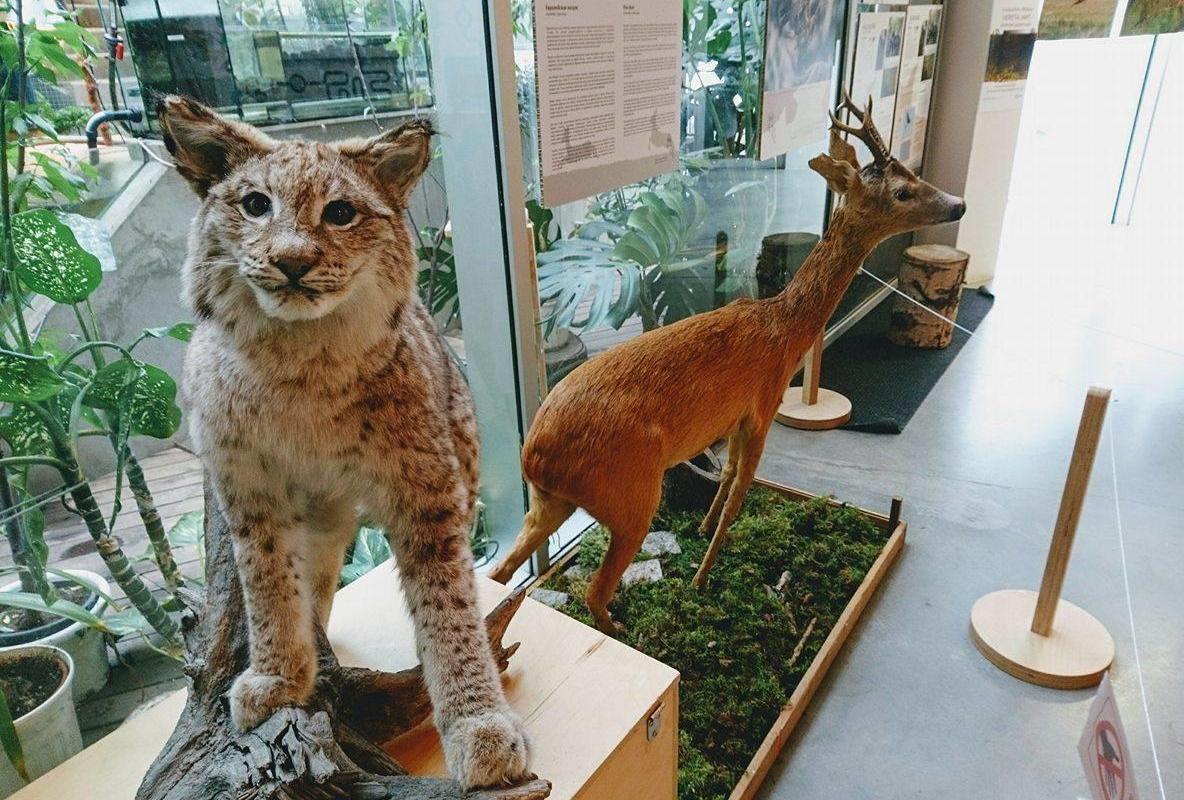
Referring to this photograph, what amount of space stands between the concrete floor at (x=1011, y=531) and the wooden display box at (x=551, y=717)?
2.14ft

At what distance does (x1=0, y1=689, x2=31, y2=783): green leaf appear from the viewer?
4.56ft

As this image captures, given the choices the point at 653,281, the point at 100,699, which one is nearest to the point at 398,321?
the point at 100,699

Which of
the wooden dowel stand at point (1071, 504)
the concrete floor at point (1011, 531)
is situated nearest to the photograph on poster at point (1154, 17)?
the concrete floor at point (1011, 531)

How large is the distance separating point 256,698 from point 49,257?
0.89m

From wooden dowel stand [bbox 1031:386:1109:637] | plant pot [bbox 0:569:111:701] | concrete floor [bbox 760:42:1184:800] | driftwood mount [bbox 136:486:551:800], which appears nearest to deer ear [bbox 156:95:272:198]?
driftwood mount [bbox 136:486:551:800]

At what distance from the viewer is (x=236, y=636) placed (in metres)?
1.18

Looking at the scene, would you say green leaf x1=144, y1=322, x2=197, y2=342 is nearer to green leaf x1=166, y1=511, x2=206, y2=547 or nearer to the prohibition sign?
green leaf x1=166, y1=511, x2=206, y2=547

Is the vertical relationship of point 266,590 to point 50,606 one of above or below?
above

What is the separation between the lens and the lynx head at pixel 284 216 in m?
0.91

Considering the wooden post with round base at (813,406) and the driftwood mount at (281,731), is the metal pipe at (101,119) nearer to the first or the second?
the driftwood mount at (281,731)

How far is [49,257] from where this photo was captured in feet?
4.49

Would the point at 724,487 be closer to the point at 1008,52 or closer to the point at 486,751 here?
the point at 486,751

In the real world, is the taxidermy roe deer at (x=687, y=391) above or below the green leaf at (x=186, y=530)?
above

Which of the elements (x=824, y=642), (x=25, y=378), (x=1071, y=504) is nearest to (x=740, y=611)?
(x=824, y=642)
